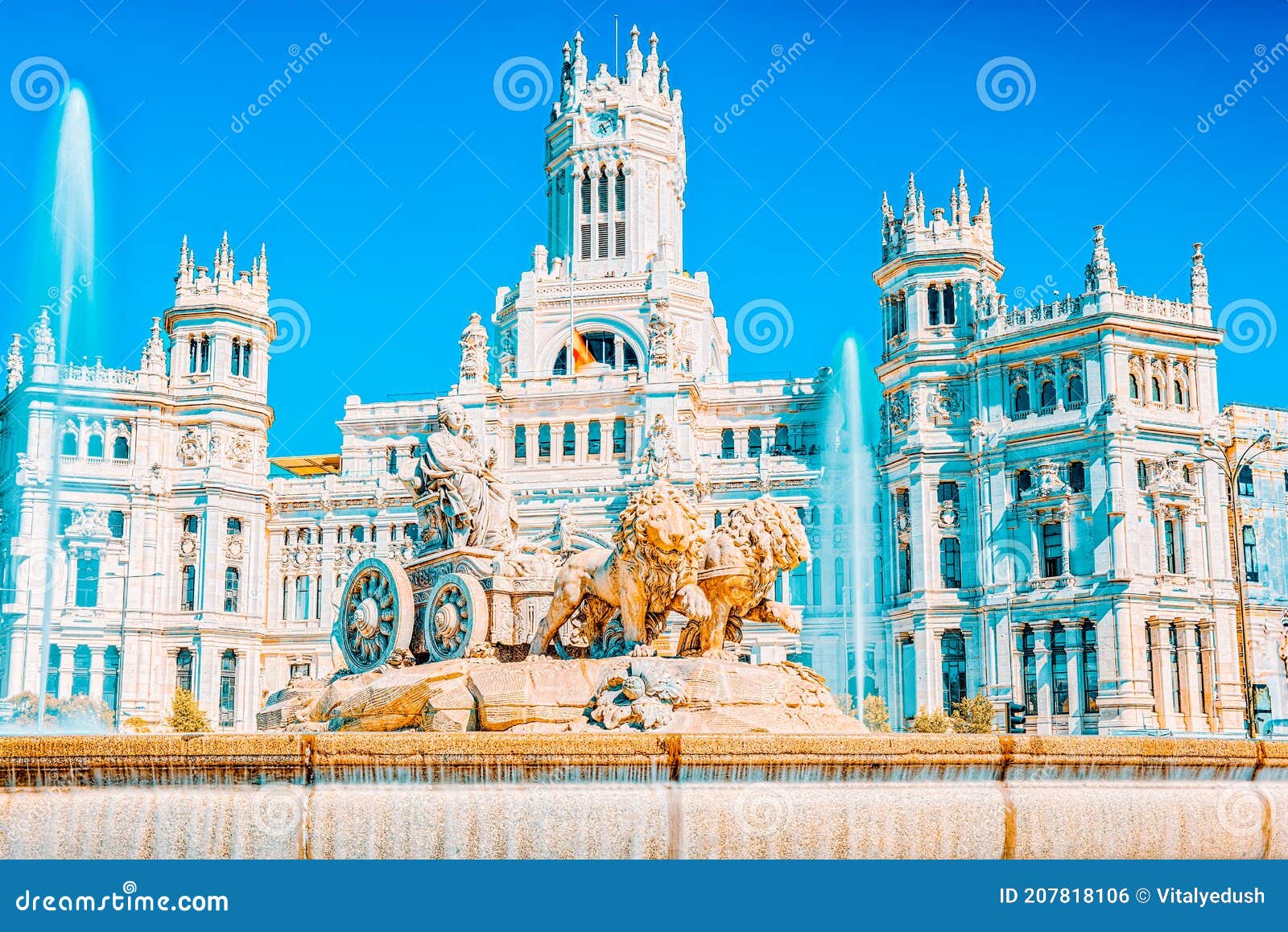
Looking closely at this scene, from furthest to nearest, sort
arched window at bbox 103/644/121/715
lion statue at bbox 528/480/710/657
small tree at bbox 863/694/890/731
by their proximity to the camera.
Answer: arched window at bbox 103/644/121/715 → small tree at bbox 863/694/890/731 → lion statue at bbox 528/480/710/657

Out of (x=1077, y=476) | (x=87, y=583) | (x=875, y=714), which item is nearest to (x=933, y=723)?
(x=875, y=714)

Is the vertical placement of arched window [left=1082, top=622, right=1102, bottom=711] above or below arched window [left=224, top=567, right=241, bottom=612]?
below

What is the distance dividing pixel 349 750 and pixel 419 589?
777cm

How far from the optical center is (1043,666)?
61.6m

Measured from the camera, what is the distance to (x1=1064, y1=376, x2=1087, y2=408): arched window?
208ft

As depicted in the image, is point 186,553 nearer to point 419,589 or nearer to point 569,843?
point 419,589

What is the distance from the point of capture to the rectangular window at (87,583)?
70125mm

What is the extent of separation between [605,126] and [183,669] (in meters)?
38.7

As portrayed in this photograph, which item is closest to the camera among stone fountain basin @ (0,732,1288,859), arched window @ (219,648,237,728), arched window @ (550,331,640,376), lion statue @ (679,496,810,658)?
stone fountain basin @ (0,732,1288,859)

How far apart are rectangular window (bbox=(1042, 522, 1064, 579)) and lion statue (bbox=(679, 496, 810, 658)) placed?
47084 millimetres

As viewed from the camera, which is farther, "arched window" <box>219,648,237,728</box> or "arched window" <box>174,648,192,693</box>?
"arched window" <box>219,648,237,728</box>

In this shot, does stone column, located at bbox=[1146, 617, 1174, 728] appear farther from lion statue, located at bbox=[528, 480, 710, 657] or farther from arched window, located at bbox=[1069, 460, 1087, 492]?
lion statue, located at bbox=[528, 480, 710, 657]

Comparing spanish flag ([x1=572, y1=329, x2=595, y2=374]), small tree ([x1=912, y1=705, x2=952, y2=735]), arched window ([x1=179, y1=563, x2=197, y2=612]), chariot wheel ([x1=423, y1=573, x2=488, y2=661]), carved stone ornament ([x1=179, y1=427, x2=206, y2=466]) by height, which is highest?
spanish flag ([x1=572, y1=329, x2=595, y2=374])

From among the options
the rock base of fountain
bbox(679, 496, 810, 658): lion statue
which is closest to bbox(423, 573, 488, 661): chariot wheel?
the rock base of fountain
